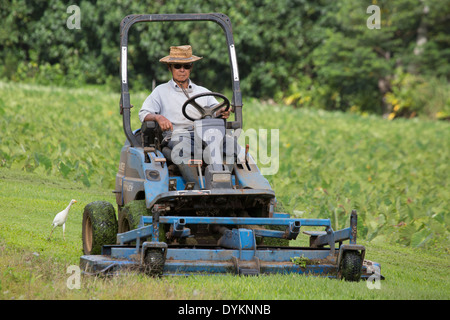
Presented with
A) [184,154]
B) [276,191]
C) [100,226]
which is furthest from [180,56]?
[276,191]

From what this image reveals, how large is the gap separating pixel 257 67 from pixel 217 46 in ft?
21.9

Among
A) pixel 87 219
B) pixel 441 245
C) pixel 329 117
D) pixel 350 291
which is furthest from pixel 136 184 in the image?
pixel 329 117

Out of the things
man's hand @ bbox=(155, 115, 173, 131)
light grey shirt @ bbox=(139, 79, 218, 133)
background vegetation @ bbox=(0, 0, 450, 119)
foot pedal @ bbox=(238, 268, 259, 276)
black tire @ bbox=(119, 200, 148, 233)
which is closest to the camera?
foot pedal @ bbox=(238, 268, 259, 276)

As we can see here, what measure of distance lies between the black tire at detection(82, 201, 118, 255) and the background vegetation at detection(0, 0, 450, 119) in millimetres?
27966

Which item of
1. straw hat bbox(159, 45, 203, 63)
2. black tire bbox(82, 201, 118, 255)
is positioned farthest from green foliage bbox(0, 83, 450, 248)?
black tire bbox(82, 201, 118, 255)

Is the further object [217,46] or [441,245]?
[217,46]

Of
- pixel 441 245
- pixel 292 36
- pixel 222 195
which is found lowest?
pixel 441 245

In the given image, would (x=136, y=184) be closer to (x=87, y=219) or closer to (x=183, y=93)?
(x=87, y=219)

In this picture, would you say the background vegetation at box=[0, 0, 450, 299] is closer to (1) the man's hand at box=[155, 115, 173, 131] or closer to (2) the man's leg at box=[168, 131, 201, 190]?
(1) the man's hand at box=[155, 115, 173, 131]

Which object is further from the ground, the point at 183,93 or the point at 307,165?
the point at 183,93

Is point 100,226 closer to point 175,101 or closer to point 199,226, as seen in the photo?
point 199,226

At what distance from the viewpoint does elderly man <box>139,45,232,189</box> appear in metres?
7.07

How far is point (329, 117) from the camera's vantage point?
27.0 meters

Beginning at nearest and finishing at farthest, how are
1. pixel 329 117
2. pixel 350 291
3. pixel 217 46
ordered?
1. pixel 350 291
2. pixel 329 117
3. pixel 217 46
